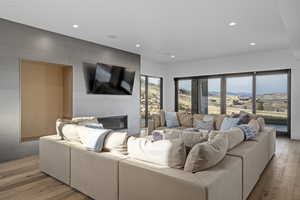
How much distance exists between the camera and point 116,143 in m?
2.26


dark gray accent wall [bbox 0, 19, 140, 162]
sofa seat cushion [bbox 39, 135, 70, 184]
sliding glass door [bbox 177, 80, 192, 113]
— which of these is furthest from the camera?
sliding glass door [bbox 177, 80, 192, 113]

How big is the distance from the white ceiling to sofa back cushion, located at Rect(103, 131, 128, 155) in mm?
2096

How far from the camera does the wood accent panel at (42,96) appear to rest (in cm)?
485

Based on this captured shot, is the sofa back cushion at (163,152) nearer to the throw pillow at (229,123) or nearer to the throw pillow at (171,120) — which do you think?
the throw pillow at (229,123)

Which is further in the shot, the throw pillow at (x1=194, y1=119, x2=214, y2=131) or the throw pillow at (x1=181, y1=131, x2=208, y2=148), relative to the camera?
the throw pillow at (x1=194, y1=119, x2=214, y2=131)

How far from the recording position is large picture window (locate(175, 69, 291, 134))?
610 cm

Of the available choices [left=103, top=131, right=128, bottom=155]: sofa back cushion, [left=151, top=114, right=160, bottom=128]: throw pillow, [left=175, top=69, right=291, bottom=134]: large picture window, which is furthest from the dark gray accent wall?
[left=175, top=69, right=291, bottom=134]: large picture window

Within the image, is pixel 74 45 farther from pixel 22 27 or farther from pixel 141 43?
pixel 141 43

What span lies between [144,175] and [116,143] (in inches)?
24.8

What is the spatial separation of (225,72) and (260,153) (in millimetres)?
4517

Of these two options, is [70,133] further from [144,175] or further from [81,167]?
[144,175]

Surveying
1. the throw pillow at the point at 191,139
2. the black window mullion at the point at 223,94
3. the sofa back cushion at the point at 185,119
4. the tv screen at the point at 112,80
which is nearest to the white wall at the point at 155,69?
the tv screen at the point at 112,80

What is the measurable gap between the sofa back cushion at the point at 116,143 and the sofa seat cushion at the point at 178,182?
27 cm

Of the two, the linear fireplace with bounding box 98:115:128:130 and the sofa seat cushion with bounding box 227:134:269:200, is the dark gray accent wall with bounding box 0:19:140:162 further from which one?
the sofa seat cushion with bounding box 227:134:269:200
